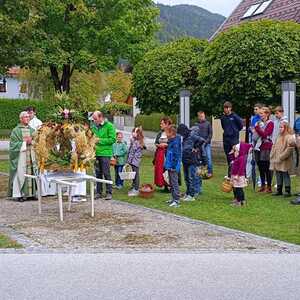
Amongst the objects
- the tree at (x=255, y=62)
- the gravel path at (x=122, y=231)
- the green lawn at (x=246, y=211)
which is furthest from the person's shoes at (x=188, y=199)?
the tree at (x=255, y=62)

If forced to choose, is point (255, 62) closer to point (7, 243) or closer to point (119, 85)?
point (7, 243)

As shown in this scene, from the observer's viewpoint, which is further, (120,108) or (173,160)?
(120,108)

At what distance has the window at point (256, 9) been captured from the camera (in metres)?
33.9

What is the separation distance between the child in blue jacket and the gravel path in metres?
0.73

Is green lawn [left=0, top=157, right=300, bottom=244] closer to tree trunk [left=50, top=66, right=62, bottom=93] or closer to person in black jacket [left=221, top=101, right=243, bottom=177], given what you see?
A: person in black jacket [left=221, top=101, right=243, bottom=177]

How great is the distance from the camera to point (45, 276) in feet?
22.4

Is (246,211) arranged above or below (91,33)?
below

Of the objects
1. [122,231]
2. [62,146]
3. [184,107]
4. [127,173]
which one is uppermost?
[184,107]

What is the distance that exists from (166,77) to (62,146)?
14319mm

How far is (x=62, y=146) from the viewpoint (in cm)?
1185

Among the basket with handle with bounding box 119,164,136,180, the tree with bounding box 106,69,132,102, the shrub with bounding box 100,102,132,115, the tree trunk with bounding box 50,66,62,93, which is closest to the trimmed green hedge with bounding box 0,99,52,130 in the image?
the tree trunk with bounding box 50,66,62,93

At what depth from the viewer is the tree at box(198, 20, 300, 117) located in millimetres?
20750

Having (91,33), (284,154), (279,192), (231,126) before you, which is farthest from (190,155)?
(91,33)

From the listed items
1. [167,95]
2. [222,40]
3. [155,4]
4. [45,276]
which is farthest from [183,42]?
[45,276]
